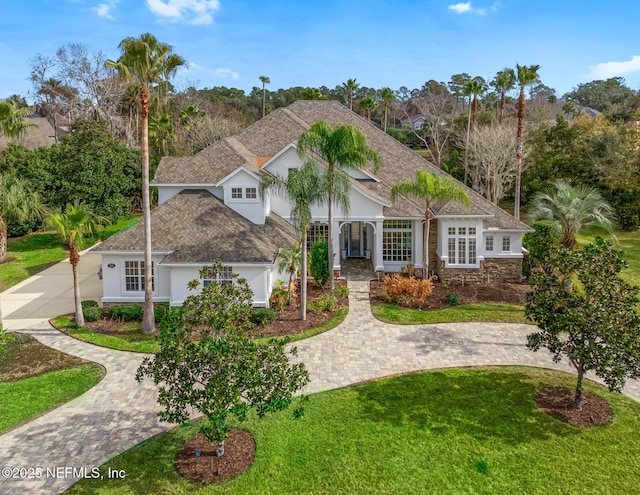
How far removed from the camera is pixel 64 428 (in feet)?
41.0

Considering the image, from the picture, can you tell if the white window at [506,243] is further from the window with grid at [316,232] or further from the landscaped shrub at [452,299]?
the window with grid at [316,232]

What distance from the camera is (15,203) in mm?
30594

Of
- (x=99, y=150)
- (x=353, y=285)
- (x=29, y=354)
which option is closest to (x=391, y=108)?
(x=99, y=150)

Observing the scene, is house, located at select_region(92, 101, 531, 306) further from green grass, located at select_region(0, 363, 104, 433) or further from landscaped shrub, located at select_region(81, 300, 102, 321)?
green grass, located at select_region(0, 363, 104, 433)

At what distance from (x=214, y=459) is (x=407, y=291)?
13.3m

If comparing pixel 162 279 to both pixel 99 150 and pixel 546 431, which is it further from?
pixel 99 150

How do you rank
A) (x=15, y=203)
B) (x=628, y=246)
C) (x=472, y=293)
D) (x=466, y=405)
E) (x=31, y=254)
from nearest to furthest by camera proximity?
(x=466, y=405), (x=472, y=293), (x=15, y=203), (x=31, y=254), (x=628, y=246)

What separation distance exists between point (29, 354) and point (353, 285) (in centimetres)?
1531

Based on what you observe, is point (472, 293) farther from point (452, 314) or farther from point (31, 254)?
point (31, 254)

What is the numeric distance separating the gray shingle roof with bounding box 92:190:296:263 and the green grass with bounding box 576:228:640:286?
63.3 feet

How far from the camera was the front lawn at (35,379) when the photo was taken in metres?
13.4

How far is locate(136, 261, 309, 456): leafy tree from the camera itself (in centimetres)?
990

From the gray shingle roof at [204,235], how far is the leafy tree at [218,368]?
9.90 meters

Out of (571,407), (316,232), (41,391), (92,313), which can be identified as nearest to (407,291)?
(316,232)
